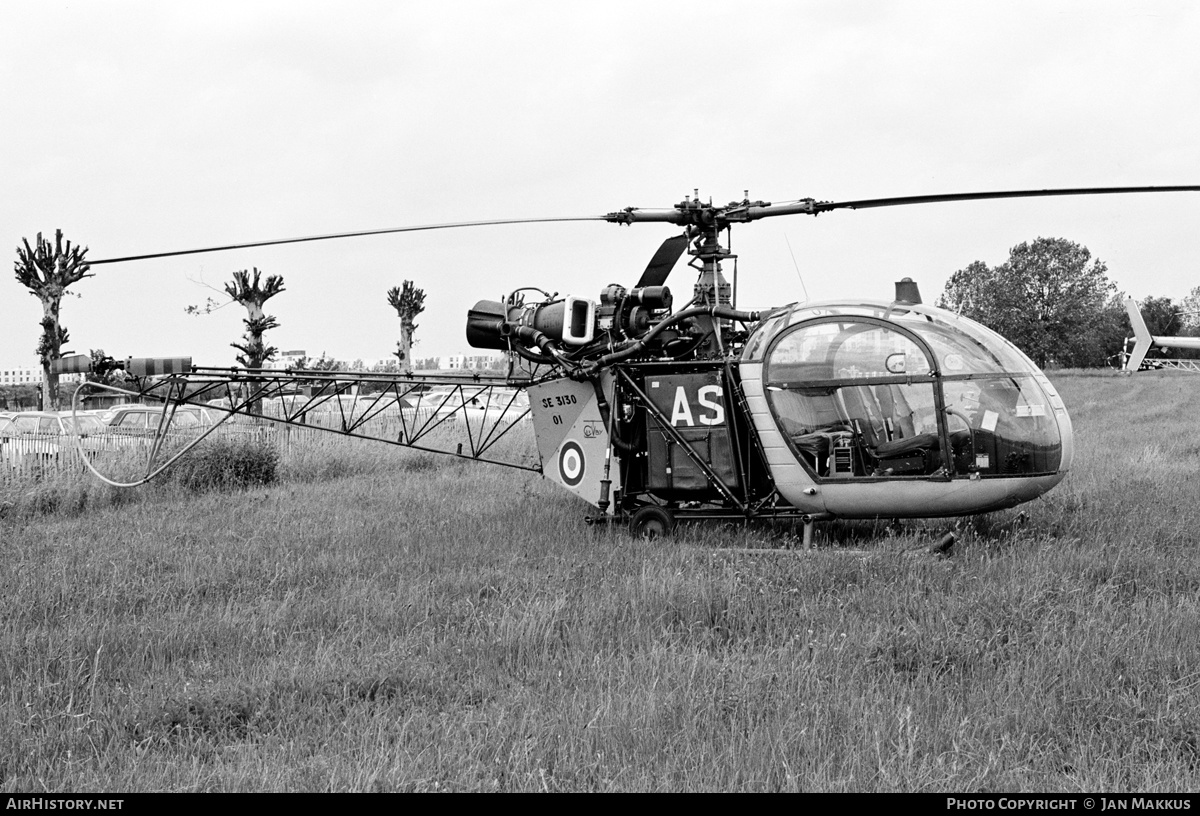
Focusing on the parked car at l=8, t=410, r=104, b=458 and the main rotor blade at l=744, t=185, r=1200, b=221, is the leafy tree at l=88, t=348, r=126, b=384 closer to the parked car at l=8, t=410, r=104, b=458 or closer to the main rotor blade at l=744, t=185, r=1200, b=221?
the parked car at l=8, t=410, r=104, b=458

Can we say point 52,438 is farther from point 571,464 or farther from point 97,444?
point 571,464

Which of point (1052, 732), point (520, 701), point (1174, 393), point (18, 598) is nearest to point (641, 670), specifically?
point (520, 701)

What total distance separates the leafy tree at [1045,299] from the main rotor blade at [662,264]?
61.5 m

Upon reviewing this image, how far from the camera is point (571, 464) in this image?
9953 millimetres

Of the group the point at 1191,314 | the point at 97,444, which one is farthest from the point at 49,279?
the point at 1191,314

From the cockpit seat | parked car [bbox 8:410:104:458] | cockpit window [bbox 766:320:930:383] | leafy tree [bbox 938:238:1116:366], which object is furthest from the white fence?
leafy tree [bbox 938:238:1116:366]

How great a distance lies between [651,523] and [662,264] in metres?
2.63

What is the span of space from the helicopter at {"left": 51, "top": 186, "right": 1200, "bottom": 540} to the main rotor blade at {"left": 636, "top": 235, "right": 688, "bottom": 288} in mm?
17

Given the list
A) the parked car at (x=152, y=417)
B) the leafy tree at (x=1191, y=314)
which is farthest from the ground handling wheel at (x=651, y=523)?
the leafy tree at (x=1191, y=314)

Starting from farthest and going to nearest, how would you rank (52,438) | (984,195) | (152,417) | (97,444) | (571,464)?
(152,417) → (97,444) → (52,438) → (571,464) → (984,195)

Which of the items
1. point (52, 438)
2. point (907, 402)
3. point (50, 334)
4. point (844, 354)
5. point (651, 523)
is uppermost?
point (50, 334)

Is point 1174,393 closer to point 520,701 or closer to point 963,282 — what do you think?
point 963,282

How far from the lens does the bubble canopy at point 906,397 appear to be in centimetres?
770

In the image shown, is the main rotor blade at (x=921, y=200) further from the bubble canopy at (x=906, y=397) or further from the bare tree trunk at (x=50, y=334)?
the bare tree trunk at (x=50, y=334)
